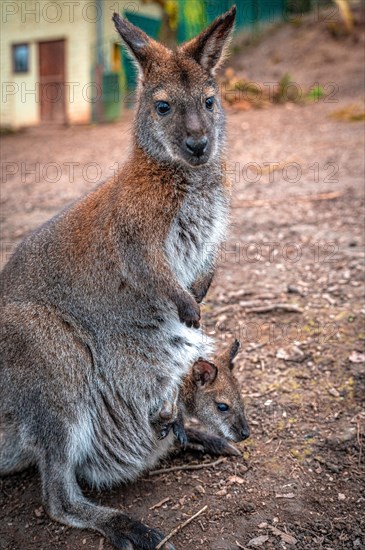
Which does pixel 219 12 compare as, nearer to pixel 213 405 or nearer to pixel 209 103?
pixel 209 103

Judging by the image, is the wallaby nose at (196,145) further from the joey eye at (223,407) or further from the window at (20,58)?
the window at (20,58)

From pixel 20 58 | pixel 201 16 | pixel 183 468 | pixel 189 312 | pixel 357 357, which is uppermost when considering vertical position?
pixel 201 16

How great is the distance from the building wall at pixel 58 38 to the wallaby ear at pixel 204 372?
1175 centimetres

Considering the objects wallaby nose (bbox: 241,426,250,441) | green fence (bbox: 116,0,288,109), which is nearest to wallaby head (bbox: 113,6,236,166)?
wallaby nose (bbox: 241,426,250,441)

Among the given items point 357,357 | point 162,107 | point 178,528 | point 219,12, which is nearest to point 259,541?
point 178,528

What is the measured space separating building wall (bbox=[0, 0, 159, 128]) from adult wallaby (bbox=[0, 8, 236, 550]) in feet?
38.0

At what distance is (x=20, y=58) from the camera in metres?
14.9

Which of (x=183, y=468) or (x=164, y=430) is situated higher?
(x=164, y=430)

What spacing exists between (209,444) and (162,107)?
165 centimetres

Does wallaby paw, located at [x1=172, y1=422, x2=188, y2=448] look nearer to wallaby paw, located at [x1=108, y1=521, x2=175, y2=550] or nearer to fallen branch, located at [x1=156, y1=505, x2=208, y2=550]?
fallen branch, located at [x1=156, y1=505, x2=208, y2=550]

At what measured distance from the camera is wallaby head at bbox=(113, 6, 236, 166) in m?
2.69

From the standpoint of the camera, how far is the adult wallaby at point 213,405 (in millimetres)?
3012

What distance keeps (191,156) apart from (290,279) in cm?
216

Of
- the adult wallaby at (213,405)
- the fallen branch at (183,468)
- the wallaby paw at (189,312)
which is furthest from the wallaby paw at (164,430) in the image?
the wallaby paw at (189,312)
